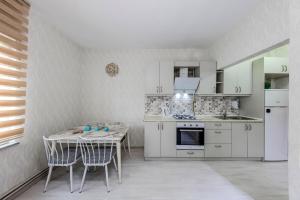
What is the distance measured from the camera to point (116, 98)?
13.7 ft

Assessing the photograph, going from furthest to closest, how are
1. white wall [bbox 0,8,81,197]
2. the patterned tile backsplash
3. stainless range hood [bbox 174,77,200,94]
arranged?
the patterned tile backsplash < stainless range hood [bbox 174,77,200,94] < white wall [bbox 0,8,81,197]

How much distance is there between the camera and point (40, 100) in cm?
261

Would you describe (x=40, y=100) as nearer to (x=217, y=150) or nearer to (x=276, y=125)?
(x=217, y=150)

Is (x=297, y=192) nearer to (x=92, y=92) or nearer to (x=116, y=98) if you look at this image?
(x=116, y=98)

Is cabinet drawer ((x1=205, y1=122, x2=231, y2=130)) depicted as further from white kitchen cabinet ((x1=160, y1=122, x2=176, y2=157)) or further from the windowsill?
the windowsill

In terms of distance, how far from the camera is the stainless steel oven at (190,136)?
3.41 meters

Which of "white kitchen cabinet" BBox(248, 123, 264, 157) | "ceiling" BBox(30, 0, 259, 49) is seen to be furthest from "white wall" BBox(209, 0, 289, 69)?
"white kitchen cabinet" BBox(248, 123, 264, 157)

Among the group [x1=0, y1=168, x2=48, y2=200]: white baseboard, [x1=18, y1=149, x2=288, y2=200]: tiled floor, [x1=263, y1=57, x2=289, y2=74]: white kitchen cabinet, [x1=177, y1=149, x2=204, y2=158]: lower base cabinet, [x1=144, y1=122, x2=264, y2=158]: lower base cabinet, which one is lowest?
→ [x1=18, y1=149, x2=288, y2=200]: tiled floor

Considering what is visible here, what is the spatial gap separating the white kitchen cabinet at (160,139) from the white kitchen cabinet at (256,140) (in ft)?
4.94

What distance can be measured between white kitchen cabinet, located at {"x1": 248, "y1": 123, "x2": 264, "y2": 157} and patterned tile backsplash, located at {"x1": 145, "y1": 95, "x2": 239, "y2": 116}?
30.7 inches

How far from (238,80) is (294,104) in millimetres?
3043

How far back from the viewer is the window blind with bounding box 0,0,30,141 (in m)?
1.89

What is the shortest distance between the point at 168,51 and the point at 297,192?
12.1 ft

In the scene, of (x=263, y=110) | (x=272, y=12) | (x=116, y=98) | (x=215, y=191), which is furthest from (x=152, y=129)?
(x=272, y=12)
